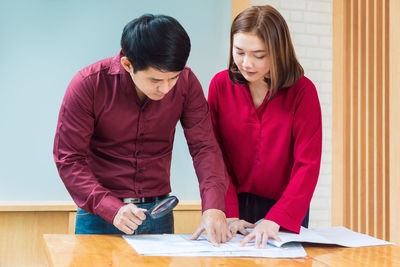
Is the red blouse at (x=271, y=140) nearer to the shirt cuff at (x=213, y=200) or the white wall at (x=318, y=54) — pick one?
the shirt cuff at (x=213, y=200)

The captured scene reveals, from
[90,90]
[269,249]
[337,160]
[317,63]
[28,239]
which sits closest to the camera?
[269,249]

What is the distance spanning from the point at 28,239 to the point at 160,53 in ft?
5.64

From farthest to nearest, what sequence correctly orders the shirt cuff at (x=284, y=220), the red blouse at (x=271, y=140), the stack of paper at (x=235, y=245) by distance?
the red blouse at (x=271, y=140), the shirt cuff at (x=284, y=220), the stack of paper at (x=235, y=245)

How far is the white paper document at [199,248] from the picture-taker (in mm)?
1102

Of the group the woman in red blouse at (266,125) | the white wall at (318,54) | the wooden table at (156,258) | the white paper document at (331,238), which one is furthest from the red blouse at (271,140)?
the white wall at (318,54)

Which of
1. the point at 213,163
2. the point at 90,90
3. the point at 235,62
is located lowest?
the point at 213,163

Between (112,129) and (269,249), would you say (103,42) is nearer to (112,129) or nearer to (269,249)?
(112,129)

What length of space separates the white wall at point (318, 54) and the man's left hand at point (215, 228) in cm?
191

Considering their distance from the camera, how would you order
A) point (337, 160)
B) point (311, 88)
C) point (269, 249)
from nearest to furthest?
point (269, 249) < point (311, 88) < point (337, 160)

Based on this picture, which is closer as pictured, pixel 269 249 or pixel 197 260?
pixel 197 260

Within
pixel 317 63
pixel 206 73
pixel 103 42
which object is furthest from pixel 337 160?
pixel 103 42

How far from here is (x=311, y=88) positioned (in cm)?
151

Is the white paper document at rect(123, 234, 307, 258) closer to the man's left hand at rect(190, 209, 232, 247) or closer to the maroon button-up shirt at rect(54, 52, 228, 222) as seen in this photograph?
the man's left hand at rect(190, 209, 232, 247)

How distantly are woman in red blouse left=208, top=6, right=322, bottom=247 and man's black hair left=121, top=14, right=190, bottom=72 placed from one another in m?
0.24
